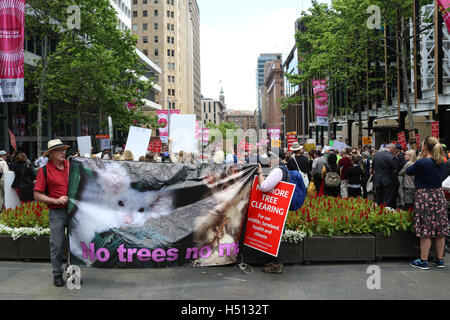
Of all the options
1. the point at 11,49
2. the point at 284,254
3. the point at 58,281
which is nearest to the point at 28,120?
the point at 11,49

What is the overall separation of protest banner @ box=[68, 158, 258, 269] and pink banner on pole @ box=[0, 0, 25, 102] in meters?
10.1

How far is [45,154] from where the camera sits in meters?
6.14

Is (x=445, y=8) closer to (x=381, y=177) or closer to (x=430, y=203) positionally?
(x=381, y=177)

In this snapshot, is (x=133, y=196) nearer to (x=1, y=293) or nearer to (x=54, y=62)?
(x=1, y=293)

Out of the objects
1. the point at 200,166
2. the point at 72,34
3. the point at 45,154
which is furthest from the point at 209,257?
the point at 72,34

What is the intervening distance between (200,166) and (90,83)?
18.8m

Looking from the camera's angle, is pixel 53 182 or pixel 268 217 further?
pixel 268 217

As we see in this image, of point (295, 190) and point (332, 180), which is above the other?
point (295, 190)

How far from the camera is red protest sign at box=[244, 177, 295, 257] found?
6.35m

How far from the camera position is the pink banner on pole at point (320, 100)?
34.0 m

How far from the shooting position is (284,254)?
23.2ft

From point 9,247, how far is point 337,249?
5299 millimetres

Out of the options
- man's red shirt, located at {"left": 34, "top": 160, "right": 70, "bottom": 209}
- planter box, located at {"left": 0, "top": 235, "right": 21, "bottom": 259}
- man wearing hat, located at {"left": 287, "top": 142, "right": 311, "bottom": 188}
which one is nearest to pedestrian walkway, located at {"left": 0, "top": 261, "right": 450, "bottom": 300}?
planter box, located at {"left": 0, "top": 235, "right": 21, "bottom": 259}

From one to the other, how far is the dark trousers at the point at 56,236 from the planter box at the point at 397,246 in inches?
191
